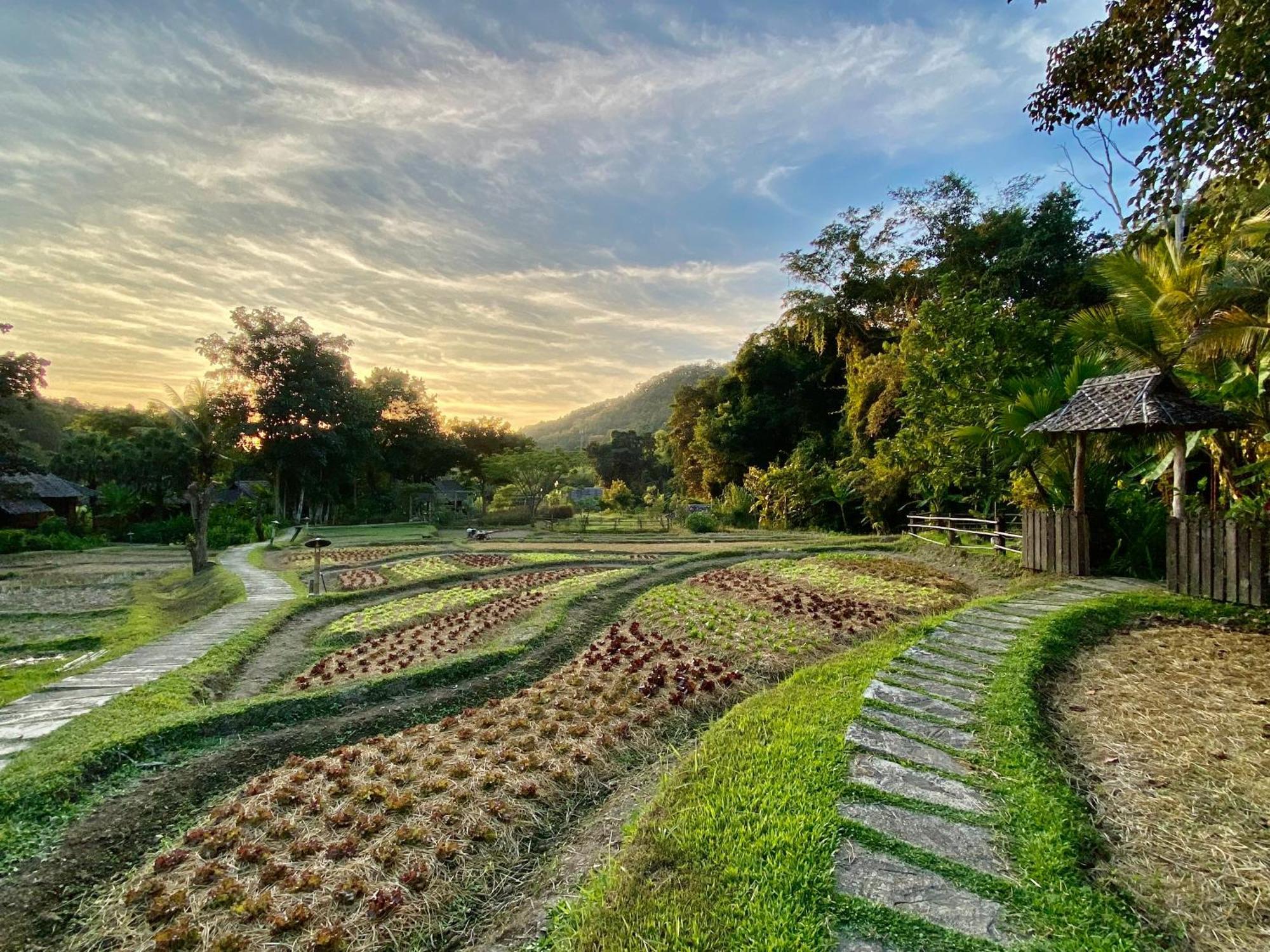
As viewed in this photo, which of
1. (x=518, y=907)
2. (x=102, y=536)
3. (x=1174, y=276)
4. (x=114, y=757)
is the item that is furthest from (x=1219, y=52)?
(x=102, y=536)

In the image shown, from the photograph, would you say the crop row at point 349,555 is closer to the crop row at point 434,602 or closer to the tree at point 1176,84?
the crop row at point 434,602

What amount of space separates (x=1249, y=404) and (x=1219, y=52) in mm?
5561

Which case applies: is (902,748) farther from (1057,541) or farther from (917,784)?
(1057,541)

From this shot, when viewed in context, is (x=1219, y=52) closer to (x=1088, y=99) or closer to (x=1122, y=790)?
(x=1088, y=99)

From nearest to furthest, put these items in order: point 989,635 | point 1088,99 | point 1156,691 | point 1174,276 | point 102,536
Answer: point 1156,691
point 1088,99
point 989,635
point 1174,276
point 102,536

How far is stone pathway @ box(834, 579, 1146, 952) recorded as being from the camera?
2.50 metres

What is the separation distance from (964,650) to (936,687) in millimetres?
1199

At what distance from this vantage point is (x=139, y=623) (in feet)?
34.5

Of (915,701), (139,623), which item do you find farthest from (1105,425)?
(139,623)

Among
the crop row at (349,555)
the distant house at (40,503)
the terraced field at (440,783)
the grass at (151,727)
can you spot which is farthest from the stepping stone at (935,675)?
the distant house at (40,503)

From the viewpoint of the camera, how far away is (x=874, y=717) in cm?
430

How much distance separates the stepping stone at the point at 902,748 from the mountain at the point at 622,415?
3220 inches

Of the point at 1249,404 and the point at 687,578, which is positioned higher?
the point at 1249,404

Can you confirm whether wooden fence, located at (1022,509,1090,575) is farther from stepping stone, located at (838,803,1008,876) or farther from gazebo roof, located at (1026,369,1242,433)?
stepping stone, located at (838,803,1008,876)
